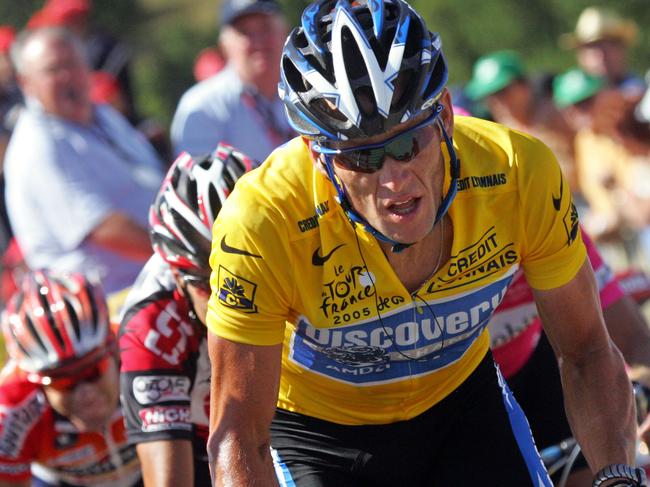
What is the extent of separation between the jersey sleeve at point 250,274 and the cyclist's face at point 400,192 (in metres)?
0.22

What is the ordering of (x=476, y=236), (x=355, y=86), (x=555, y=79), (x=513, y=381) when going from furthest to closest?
(x=555, y=79)
(x=513, y=381)
(x=476, y=236)
(x=355, y=86)

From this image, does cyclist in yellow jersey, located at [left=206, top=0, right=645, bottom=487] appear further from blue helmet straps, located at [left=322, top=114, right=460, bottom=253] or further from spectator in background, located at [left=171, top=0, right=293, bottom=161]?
spectator in background, located at [left=171, top=0, right=293, bottom=161]

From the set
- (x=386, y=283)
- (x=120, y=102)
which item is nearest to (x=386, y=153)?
(x=386, y=283)

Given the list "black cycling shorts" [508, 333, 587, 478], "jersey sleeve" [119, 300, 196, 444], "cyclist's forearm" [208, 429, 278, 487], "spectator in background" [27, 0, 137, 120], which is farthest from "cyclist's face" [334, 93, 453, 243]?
"spectator in background" [27, 0, 137, 120]

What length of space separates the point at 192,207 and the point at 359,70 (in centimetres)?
120

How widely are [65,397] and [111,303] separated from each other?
1395 millimetres

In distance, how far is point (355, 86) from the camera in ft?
10.4

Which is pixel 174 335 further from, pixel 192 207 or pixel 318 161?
pixel 318 161

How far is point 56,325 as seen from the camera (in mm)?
5234

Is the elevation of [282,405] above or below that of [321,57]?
below

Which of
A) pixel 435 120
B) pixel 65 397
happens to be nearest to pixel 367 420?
pixel 435 120

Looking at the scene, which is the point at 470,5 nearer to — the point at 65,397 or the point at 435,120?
the point at 65,397

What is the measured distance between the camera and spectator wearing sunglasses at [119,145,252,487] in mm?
4039

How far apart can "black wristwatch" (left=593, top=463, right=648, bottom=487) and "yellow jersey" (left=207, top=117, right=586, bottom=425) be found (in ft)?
1.72
